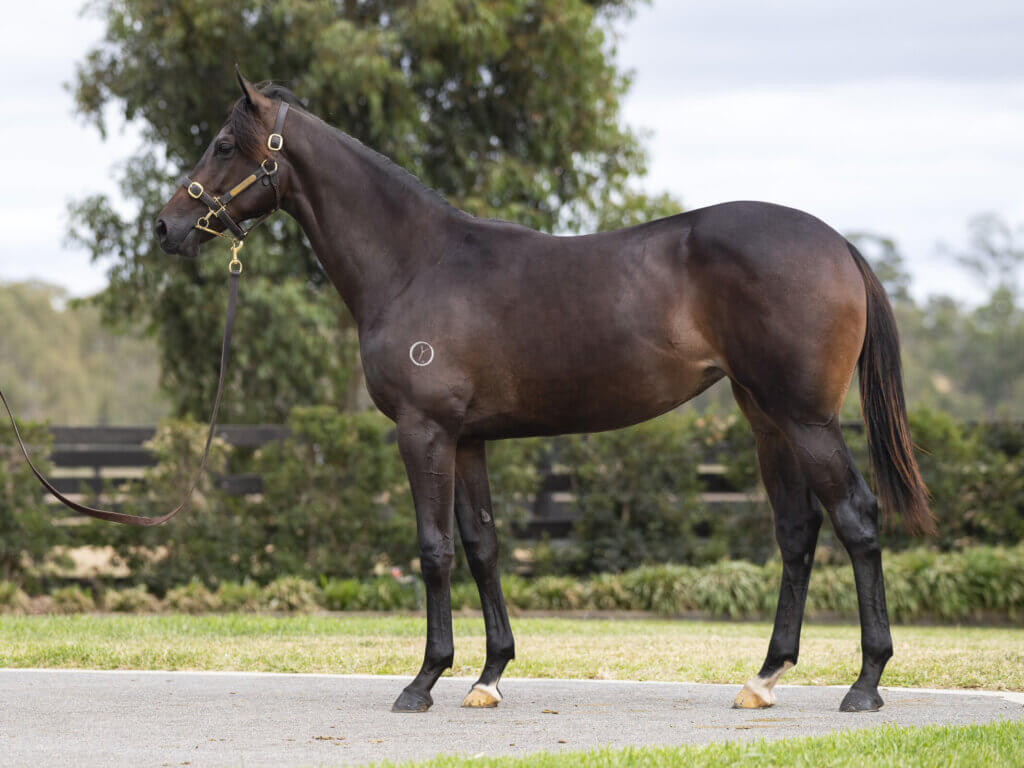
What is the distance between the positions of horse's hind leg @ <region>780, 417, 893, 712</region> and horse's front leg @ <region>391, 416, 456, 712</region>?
1578mm

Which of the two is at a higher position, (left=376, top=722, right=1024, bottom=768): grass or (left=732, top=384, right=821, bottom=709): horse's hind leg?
(left=732, top=384, right=821, bottom=709): horse's hind leg

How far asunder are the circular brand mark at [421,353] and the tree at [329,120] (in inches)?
399

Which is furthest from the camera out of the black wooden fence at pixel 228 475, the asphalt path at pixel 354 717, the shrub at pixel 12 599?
the black wooden fence at pixel 228 475

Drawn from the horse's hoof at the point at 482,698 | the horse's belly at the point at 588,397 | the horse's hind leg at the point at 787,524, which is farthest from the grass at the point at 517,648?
the horse's belly at the point at 588,397

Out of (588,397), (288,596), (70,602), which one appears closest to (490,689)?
(588,397)

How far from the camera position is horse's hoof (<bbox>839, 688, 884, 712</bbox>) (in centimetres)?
519

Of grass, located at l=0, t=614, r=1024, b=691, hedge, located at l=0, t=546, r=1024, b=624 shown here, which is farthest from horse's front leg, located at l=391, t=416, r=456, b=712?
hedge, located at l=0, t=546, r=1024, b=624

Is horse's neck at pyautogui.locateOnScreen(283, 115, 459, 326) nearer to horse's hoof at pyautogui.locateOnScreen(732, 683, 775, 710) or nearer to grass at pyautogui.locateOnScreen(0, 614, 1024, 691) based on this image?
grass at pyautogui.locateOnScreen(0, 614, 1024, 691)

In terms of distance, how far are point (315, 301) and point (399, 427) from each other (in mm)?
11278

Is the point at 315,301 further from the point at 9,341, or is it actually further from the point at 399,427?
the point at 9,341

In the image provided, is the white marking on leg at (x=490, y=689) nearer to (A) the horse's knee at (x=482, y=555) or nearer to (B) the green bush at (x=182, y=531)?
(A) the horse's knee at (x=482, y=555)

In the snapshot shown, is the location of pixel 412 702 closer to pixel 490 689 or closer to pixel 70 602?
pixel 490 689

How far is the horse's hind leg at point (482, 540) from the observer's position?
18.5ft

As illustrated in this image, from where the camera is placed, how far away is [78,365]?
6438cm
